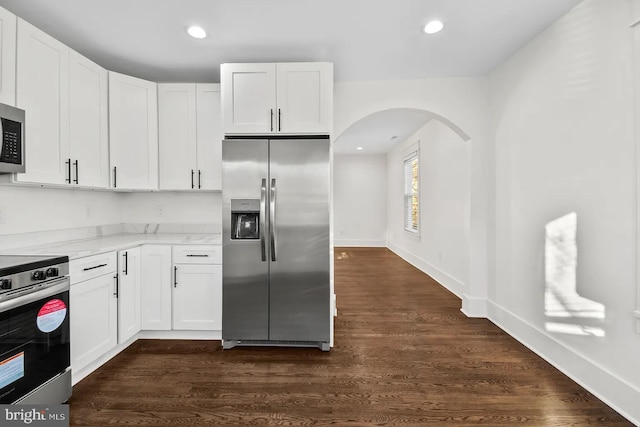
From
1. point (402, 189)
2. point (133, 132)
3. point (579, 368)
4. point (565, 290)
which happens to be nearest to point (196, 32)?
point (133, 132)

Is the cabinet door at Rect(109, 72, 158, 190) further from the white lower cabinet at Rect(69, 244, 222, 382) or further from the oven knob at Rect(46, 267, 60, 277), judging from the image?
the oven knob at Rect(46, 267, 60, 277)

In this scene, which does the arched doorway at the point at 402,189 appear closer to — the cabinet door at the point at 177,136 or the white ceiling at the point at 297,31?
the white ceiling at the point at 297,31

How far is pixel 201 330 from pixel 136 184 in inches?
60.6

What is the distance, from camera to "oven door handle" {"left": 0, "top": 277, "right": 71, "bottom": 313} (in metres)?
1.48

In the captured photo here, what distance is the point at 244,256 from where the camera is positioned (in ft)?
8.32

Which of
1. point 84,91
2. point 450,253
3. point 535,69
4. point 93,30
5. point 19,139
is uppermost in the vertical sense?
point 93,30

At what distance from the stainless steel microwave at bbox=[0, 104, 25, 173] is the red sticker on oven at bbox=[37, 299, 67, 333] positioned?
880 mm

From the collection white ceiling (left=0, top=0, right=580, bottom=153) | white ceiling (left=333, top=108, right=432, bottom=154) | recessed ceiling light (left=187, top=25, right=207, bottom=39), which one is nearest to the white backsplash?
white ceiling (left=0, top=0, right=580, bottom=153)

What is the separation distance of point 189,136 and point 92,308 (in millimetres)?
1746

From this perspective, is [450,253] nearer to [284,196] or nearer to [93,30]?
[284,196]

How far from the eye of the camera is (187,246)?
2.68 m

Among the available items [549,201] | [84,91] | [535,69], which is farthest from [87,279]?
[535,69]

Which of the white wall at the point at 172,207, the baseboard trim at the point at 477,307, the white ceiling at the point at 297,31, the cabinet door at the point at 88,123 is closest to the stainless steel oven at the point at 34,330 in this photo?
the cabinet door at the point at 88,123

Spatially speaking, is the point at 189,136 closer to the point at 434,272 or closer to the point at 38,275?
the point at 38,275
